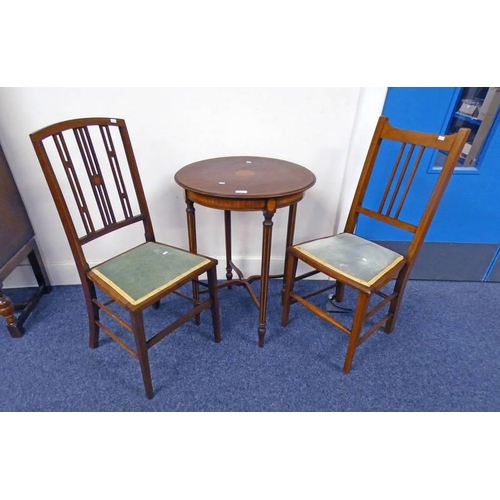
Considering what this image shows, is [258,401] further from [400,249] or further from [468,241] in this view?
[468,241]

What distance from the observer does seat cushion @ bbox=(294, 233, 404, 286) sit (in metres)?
1.38

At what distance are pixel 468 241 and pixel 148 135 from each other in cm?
204

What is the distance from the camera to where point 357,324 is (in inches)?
55.2

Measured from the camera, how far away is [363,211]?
5.37 feet

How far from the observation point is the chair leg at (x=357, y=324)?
1328mm

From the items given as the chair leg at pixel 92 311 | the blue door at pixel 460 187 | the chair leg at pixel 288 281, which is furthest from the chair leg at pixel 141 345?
the blue door at pixel 460 187

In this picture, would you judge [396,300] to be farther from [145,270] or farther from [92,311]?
[92,311]

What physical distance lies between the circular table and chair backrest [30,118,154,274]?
0.85ft

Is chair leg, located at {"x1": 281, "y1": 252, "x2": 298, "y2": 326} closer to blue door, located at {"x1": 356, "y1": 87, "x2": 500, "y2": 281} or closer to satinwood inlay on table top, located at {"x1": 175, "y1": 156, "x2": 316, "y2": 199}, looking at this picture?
satinwood inlay on table top, located at {"x1": 175, "y1": 156, "x2": 316, "y2": 199}

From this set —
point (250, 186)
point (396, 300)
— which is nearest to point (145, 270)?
point (250, 186)

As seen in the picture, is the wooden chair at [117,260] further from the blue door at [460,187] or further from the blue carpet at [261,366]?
the blue door at [460,187]

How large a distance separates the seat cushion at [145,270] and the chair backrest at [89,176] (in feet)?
0.38
